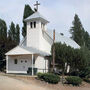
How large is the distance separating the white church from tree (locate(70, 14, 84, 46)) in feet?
78.2

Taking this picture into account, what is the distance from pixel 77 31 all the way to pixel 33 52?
109 ft

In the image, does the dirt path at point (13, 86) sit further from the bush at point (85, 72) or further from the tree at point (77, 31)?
the tree at point (77, 31)

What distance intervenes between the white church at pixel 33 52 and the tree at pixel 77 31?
78.2ft

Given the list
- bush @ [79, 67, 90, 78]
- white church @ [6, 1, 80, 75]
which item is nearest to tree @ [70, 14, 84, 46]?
white church @ [6, 1, 80, 75]

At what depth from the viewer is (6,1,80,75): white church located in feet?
77.8

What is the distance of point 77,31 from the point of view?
175 ft

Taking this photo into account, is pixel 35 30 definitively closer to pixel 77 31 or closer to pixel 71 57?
pixel 71 57

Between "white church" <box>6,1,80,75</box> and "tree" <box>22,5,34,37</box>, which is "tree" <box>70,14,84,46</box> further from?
"white church" <box>6,1,80,75</box>

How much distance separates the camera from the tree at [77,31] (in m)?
49.8

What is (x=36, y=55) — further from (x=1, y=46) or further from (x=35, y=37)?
(x=1, y=46)

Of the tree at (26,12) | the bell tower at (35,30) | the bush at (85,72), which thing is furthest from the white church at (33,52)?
the tree at (26,12)

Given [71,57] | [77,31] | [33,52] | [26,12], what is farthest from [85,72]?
[77,31]

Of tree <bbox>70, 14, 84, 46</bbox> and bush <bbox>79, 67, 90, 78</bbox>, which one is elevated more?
tree <bbox>70, 14, 84, 46</bbox>

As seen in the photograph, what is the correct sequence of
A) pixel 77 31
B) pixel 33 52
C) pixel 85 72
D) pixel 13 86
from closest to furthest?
pixel 13 86 < pixel 85 72 < pixel 33 52 < pixel 77 31
